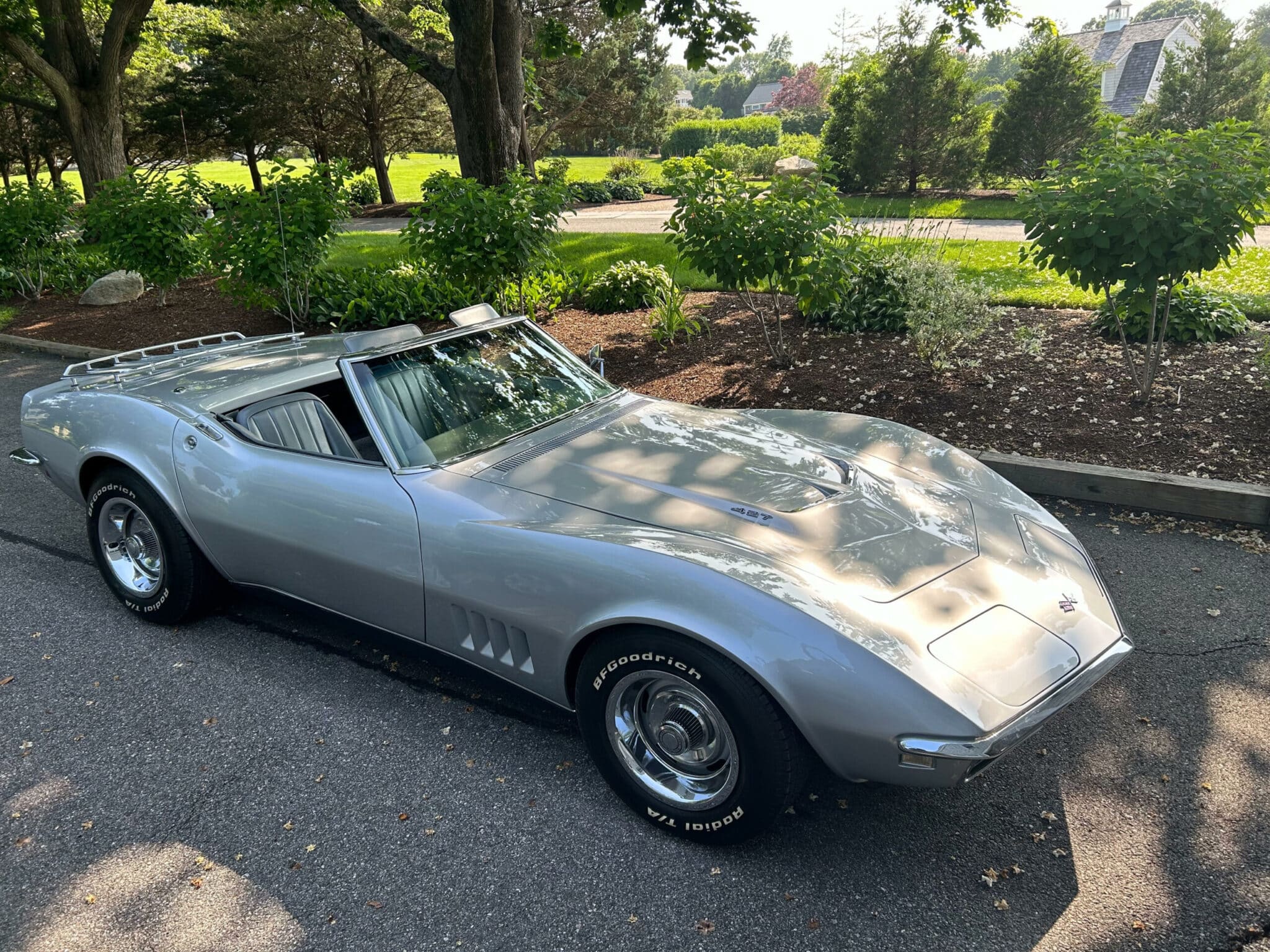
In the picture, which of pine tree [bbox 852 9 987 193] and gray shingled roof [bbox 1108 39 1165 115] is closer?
pine tree [bbox 852 9 987 193]

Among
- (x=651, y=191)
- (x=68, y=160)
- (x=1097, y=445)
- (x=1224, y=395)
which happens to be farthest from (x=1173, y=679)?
(x=68, y=160)

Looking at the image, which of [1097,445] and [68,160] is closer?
[1097,445]

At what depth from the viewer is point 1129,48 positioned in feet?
142

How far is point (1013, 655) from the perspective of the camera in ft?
7.93

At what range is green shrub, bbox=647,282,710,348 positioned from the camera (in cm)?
827

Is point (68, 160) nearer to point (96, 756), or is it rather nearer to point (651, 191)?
point (651, 191)

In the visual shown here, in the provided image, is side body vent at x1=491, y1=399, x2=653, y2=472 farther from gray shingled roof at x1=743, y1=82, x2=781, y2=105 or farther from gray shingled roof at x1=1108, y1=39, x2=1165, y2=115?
gray shingled roof at x1=743, y1=82, x2=781, y2=105

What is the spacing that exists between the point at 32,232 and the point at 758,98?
4387 inches

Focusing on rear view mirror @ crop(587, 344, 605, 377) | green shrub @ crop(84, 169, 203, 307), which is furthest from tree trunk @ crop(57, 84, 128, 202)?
rear view mirror @ crop(587, 344, 605, 377)

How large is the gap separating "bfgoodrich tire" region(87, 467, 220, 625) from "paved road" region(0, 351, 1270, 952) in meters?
0.25

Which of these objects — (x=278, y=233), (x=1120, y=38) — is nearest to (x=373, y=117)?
(x=278, y=233)

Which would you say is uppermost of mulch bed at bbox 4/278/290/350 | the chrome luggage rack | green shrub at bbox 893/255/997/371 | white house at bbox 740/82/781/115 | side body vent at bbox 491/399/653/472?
white house at bbox 740/82/781/115

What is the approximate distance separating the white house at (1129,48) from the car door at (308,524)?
44344 mm

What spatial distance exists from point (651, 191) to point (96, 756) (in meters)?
28.9
